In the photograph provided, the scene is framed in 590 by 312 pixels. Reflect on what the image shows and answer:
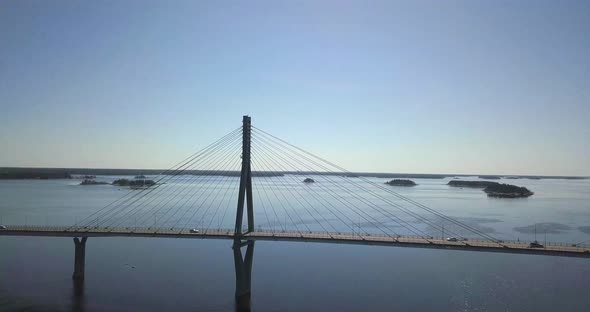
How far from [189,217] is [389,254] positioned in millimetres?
38452

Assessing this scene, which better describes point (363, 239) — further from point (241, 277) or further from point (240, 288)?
point (240, 288)

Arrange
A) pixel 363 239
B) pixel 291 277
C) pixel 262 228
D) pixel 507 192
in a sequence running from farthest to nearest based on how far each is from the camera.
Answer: pixel 507 192
pixel 262 228
pixel 291 277
pixel 363 239

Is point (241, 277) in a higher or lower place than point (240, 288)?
higher

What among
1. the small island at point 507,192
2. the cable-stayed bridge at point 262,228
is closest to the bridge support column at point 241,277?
the cable-stayed bridge at point 262,228

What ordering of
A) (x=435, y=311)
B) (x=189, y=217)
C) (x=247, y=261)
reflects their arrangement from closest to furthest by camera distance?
(x=435, y=311)
(x=247, y=261)
(x=189, y=217)

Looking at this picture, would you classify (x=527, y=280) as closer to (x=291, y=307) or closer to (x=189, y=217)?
(x=291, y=307)

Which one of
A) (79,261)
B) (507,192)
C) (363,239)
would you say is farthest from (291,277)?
(507,192)

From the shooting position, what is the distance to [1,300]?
1206 inches

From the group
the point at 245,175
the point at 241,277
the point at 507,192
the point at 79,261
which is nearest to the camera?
the point at 241,277

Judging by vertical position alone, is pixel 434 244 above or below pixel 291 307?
above

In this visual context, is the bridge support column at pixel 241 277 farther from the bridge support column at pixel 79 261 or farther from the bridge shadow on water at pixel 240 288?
the bridge support column at pixel 79 261

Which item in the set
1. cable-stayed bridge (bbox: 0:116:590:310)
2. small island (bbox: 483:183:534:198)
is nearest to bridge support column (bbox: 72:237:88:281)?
cable-stayed bridge (bbox: 0:116:590:310)

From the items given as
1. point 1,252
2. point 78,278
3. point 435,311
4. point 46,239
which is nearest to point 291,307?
point 435,311

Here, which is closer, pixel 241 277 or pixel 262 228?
pixel 241 277
